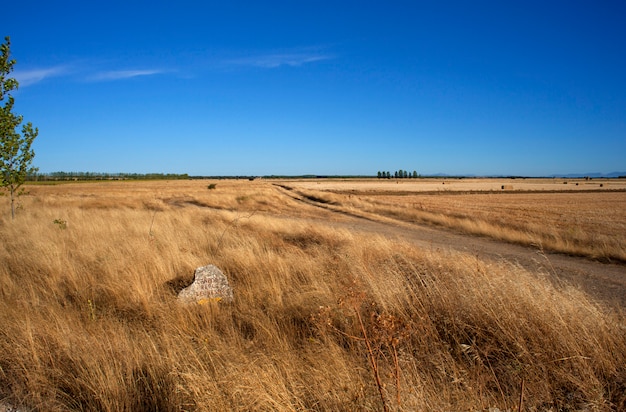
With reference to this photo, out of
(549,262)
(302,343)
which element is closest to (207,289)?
(302,343)

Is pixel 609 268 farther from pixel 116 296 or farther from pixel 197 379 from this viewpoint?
pixel 116 296

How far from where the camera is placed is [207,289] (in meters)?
5.45

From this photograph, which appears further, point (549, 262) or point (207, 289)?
point (549, 262)

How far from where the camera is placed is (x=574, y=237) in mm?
14008

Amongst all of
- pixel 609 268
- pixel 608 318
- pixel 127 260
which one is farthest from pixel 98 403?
pixel 609 268

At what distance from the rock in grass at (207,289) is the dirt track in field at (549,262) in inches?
195

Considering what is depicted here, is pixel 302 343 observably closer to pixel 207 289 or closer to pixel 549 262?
pixel 207 289

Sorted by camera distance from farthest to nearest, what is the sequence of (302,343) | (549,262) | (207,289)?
(549,262) → (207,289) → (302,343)

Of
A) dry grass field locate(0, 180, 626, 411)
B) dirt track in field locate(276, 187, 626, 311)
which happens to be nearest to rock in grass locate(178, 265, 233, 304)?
dry grass field locate(0, 180, 626, 411)

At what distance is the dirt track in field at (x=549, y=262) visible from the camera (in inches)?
301

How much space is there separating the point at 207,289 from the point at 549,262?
7.13 metres

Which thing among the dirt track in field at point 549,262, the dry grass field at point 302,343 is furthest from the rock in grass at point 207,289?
the dirt track in field at point 549,262

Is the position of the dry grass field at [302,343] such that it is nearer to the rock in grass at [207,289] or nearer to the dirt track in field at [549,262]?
the rock in grass at [207,289]

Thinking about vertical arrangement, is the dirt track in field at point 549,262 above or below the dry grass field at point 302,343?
below
